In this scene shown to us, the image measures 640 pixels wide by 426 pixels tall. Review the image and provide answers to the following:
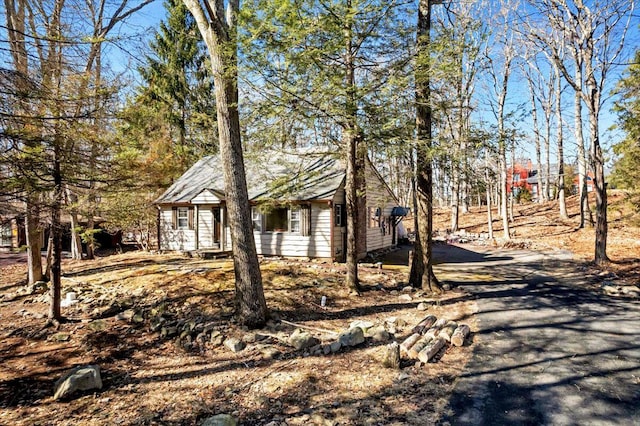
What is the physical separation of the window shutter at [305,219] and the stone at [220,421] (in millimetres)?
9778

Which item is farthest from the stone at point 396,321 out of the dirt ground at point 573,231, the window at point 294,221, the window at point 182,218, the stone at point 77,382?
the window at point 182,218

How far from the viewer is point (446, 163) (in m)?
7.68

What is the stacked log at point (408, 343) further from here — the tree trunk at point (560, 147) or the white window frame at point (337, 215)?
the tree trunk at point (560, 147)

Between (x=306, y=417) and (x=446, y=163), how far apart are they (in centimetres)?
585

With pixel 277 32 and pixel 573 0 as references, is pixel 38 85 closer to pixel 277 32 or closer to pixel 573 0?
pixel 277 32

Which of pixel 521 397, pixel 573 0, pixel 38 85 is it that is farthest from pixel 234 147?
pixel 573 0

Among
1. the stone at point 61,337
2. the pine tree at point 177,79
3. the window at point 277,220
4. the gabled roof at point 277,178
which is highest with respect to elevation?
the pine tree at point 177,79

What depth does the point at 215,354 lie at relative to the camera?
579cm

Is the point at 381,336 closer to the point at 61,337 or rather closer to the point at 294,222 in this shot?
the point at 61,337

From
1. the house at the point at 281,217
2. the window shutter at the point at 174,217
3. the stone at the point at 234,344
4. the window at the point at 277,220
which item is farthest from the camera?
the window shutter at the point at 174,217

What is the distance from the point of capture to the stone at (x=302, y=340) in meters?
5.80

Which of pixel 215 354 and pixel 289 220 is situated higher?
pixel 289 220

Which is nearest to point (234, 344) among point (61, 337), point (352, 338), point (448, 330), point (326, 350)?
point (326, 350)

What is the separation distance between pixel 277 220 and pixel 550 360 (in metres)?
10.7
